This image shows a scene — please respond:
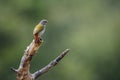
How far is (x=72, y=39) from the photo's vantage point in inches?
659

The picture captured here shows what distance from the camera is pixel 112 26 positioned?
16.6 metres

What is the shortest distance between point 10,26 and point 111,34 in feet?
7.62

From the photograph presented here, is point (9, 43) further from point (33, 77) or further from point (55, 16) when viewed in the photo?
point (33, 77)

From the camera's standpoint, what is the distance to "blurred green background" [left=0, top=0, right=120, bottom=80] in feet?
53.8

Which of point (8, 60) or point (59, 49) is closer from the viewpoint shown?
point (59, 49)

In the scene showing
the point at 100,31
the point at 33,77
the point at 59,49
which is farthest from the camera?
the point at 100,31

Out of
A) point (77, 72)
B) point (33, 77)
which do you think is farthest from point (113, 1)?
point (33, 77)

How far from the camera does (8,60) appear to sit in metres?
17.0

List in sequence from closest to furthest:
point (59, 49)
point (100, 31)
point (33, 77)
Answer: point (33, 77), point (59, 49), point (100, 31)

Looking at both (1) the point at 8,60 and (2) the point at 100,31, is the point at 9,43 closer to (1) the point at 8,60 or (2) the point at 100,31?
(1) the point at 8,60

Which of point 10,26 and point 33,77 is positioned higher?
point 33,77

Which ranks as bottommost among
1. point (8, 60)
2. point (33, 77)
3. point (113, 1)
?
point (8, 60)

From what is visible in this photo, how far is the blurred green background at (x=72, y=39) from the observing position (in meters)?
16.4

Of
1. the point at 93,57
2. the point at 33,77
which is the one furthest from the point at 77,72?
the point at 33,77
